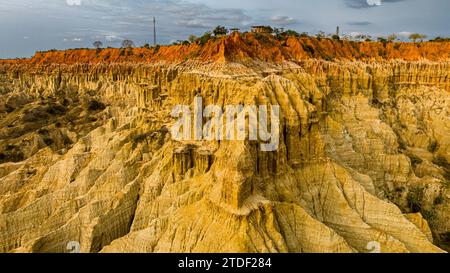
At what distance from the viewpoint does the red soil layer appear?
42.2m

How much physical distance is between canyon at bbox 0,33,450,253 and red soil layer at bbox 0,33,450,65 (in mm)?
268

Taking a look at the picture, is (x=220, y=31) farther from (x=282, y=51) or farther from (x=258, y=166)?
(x=258, y=166)

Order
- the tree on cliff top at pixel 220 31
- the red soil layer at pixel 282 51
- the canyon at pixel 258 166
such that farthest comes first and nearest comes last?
the tree on cliff top at pixel 220 31, the red soil layer at pixel 282 51, the canyon at pixel 258 166

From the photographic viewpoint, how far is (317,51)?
5091 cm

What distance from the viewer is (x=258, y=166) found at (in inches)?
653

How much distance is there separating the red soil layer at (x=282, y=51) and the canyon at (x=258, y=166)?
0.27 metres

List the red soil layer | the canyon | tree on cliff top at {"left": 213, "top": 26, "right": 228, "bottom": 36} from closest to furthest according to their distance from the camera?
the canyon → the red soil layer → tree on cliff top at {"left": 213, "top": 26, "right": 228, "bottom": 36}

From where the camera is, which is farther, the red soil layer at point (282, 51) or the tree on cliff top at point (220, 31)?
the tree on cliff top at point (220, 31)

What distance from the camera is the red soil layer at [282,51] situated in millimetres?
42250

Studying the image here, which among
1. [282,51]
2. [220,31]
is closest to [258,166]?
[282,51]

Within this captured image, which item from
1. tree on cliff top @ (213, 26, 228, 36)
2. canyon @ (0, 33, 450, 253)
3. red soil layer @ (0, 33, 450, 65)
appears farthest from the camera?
tree on cliff top @ (213, 26, 228, 36)

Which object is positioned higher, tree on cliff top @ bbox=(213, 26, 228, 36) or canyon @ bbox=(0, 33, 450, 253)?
tree on cliff top @ bbox=(213, 26, 228, 36)

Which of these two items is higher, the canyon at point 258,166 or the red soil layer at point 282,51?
the red soil layer at point 282,51
